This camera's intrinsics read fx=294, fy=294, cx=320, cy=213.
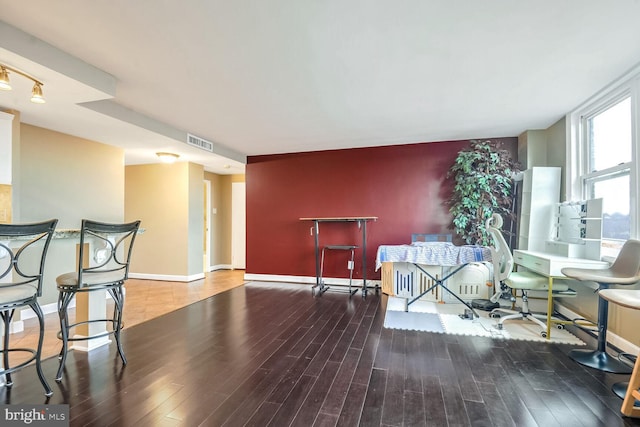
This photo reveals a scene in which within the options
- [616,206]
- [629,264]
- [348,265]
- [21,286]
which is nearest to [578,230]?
[616,206]

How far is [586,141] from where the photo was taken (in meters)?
3.45

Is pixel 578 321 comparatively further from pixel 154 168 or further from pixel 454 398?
pixel 154 168

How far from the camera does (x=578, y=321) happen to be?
2.85 meters

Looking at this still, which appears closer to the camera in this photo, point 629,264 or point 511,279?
point 629,264

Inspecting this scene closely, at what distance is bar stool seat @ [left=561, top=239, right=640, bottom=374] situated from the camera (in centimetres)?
230

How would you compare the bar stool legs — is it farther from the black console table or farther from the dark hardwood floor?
the black console table

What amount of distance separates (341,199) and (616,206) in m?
3.49

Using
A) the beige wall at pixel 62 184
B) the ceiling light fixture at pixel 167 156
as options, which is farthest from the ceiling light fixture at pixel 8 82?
the ceiling light fixture at pixel 167 156

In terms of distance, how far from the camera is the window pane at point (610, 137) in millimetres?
2822

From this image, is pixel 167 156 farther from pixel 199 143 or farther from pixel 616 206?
pixel 616 206

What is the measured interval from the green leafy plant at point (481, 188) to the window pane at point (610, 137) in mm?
986

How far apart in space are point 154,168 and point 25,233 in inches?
173

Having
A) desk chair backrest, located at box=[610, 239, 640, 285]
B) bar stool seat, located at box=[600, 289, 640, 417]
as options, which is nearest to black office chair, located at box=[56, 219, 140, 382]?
bar stool seat, located at box=[600, 289, 640, 417]

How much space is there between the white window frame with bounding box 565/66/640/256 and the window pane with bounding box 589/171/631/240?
11cm
